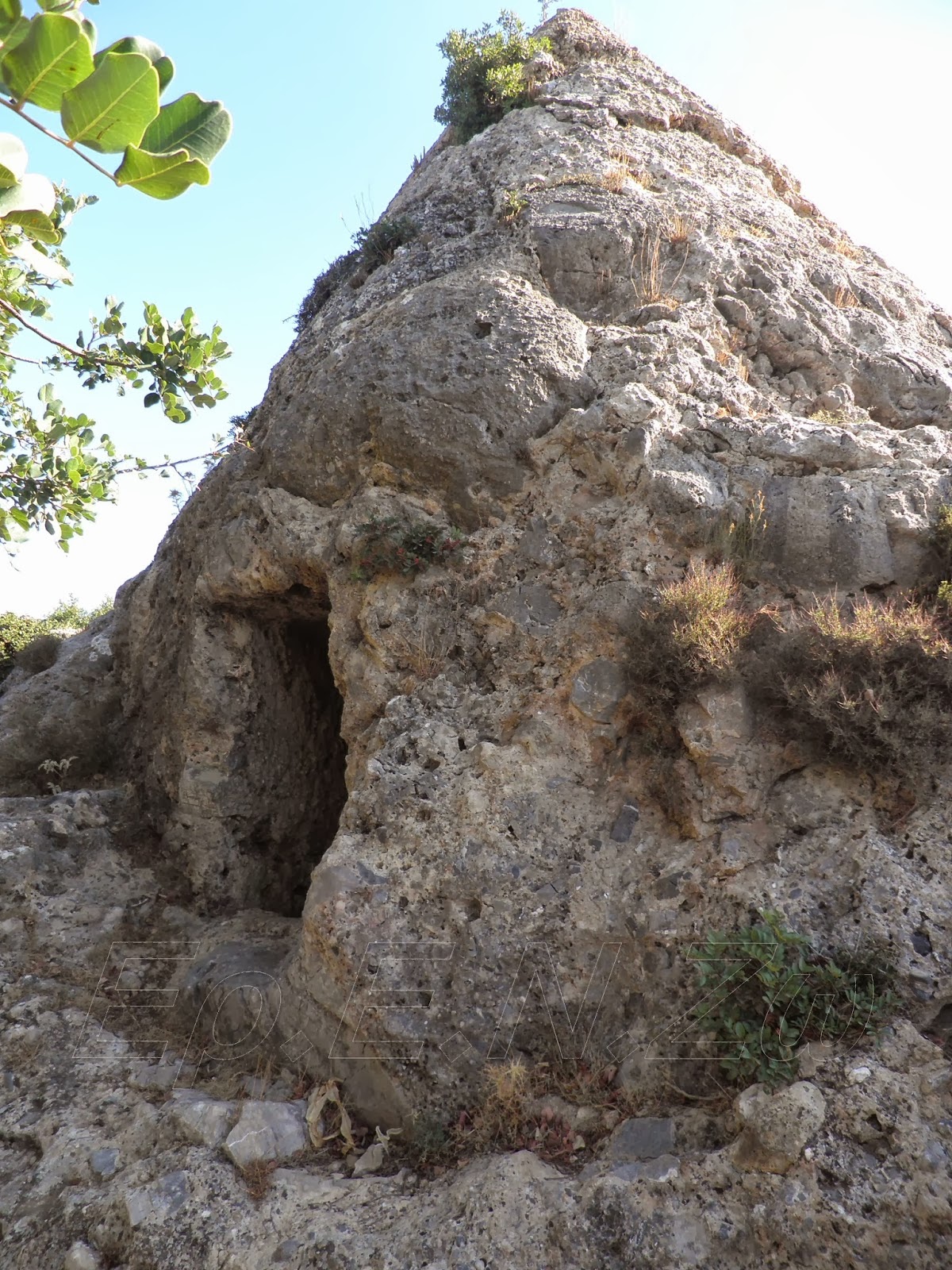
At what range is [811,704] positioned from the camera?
4.48 metres

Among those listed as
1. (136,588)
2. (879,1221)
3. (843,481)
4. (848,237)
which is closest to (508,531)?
(843,481)

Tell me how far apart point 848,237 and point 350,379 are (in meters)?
6.60

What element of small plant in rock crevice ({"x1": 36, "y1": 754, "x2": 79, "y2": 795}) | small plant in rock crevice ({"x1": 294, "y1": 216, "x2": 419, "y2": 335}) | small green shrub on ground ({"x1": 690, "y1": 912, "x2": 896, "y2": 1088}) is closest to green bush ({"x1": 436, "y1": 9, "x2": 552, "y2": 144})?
small plant in rock crevice ({"x1": 294, "y1": 216, "x2": 419, "y2": 335})

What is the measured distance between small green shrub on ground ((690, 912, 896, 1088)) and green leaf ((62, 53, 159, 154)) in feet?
13.4

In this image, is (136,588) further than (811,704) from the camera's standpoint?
Yes

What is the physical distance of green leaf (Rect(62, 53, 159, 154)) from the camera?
1.97 metres

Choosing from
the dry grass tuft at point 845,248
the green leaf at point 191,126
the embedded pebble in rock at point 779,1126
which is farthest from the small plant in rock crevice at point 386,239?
the embedded pebble in rock at point 779,1126

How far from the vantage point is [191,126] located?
6.97 ft

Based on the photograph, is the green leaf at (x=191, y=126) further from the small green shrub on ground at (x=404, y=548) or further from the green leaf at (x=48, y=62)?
the small green shrub on ground at (x=404, y=548)

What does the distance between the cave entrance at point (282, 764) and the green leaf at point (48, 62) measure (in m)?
5.17

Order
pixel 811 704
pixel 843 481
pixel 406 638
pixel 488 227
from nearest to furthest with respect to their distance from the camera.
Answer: pixel 811 704
pixel 843 481
pixel 406 638
pixel 488 227

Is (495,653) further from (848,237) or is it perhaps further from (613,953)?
(848,237)

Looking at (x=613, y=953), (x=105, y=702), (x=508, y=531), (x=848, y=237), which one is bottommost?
(x=613, y=953)

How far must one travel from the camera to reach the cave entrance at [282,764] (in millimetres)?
7219
